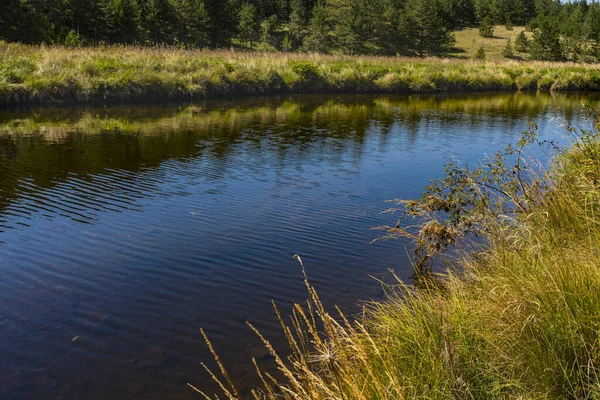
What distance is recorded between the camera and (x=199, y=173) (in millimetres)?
12898

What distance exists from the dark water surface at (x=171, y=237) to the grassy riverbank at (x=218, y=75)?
15.0 feet

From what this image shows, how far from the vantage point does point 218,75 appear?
1165 inches

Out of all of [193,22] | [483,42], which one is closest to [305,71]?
[193,22]

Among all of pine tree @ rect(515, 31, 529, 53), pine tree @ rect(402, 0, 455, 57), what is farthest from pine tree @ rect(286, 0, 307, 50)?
pine tree @ rect(515, 31, 529, 53)

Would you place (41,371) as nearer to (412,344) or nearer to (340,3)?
(412,344)

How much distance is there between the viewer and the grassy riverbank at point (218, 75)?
23641mm

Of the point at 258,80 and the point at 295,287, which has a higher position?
the point at 258,80

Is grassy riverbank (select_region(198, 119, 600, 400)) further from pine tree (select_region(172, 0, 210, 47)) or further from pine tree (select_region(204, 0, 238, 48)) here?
pine tree (select_region(204, 0, 238, 48))

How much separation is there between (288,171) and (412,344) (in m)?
9.77

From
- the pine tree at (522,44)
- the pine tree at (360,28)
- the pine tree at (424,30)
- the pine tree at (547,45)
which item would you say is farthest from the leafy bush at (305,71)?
the pine tree at (522,44)

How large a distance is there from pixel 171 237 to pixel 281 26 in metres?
80.2

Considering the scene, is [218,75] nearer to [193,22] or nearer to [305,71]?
[305,71]

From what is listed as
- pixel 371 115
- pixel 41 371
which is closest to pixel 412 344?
pixel 41 371

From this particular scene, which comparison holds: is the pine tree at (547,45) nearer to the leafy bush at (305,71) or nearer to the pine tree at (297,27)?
the pine tree at (297,27)
